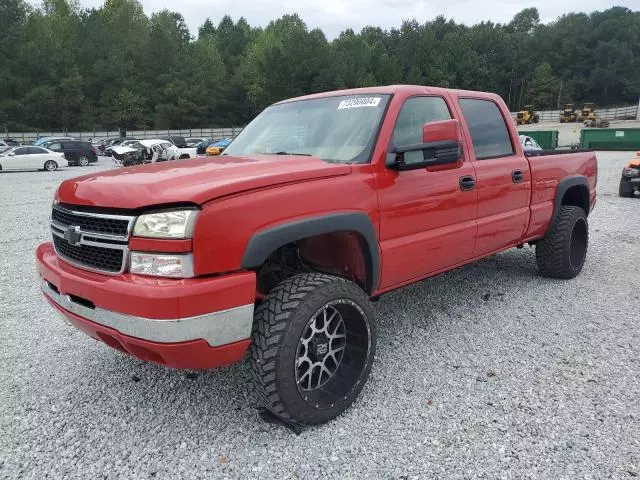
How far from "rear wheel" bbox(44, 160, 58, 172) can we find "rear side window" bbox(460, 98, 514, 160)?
83.5ft

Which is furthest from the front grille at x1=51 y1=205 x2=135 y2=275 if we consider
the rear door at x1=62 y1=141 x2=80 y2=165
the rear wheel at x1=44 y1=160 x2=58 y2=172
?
the rear door at x1=62 y1=141 x2=80 y2=165

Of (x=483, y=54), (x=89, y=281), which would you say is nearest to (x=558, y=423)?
(x=89, y=281)

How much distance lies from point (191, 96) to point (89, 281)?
235ft

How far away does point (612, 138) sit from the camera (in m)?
27.9

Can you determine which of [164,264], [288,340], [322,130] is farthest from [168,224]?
[322,130]

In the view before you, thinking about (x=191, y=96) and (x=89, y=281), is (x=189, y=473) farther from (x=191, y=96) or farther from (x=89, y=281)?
(x=191, y=96)

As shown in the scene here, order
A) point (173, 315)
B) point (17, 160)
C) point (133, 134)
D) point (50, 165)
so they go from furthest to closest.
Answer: point (133, 134)
point (50, 165)
point (17, 160)
point (173, 315)

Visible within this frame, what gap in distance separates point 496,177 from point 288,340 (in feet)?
7.94

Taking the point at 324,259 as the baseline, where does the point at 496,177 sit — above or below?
above

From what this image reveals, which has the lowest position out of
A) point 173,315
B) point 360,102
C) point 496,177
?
point 173,315

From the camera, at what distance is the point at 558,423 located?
2727 millimetres

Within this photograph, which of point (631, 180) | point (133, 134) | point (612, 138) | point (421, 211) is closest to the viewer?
point (421, 211)

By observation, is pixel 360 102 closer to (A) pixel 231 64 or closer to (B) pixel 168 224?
(B) pixel 168 224

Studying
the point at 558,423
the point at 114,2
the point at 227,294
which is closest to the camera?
the point at 227,294
